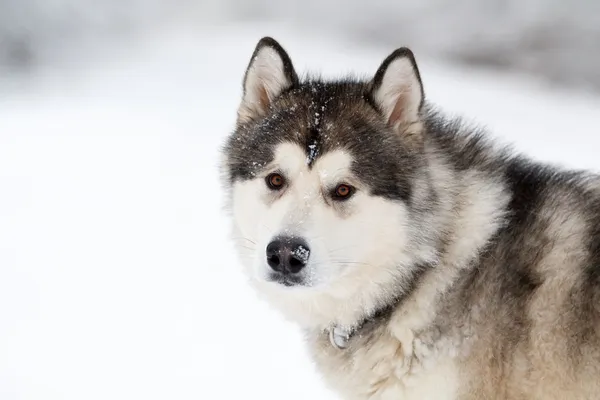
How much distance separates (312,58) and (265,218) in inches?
499

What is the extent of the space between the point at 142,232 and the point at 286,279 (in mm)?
4392

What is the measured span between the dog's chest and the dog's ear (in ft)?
3.24

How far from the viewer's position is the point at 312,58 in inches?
597

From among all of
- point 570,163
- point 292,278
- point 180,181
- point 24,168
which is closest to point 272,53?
point 292,278

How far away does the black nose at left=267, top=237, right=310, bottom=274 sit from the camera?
268 cm

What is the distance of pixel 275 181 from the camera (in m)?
2.98

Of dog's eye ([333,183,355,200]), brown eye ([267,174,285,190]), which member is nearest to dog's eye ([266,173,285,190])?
brown eye ([267,174,285,190])

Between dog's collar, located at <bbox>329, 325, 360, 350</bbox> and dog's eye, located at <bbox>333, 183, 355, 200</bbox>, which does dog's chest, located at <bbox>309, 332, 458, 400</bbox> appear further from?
dog's eye, located at <bbox>333, 183, 355, 200</bbox>

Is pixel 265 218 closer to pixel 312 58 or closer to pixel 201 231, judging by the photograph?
pixel 201 231

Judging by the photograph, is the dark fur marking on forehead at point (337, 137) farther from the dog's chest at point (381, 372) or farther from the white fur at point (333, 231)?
the dog's chest at point (381, 372)

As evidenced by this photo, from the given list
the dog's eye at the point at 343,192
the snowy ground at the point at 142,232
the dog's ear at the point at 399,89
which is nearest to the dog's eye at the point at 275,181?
the dog's eye at the point at 343,192

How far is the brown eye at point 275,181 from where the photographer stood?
9.72ft

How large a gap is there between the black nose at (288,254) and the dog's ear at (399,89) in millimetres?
787

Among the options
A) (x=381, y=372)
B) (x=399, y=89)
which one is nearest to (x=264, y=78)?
(x=399, y=89)
